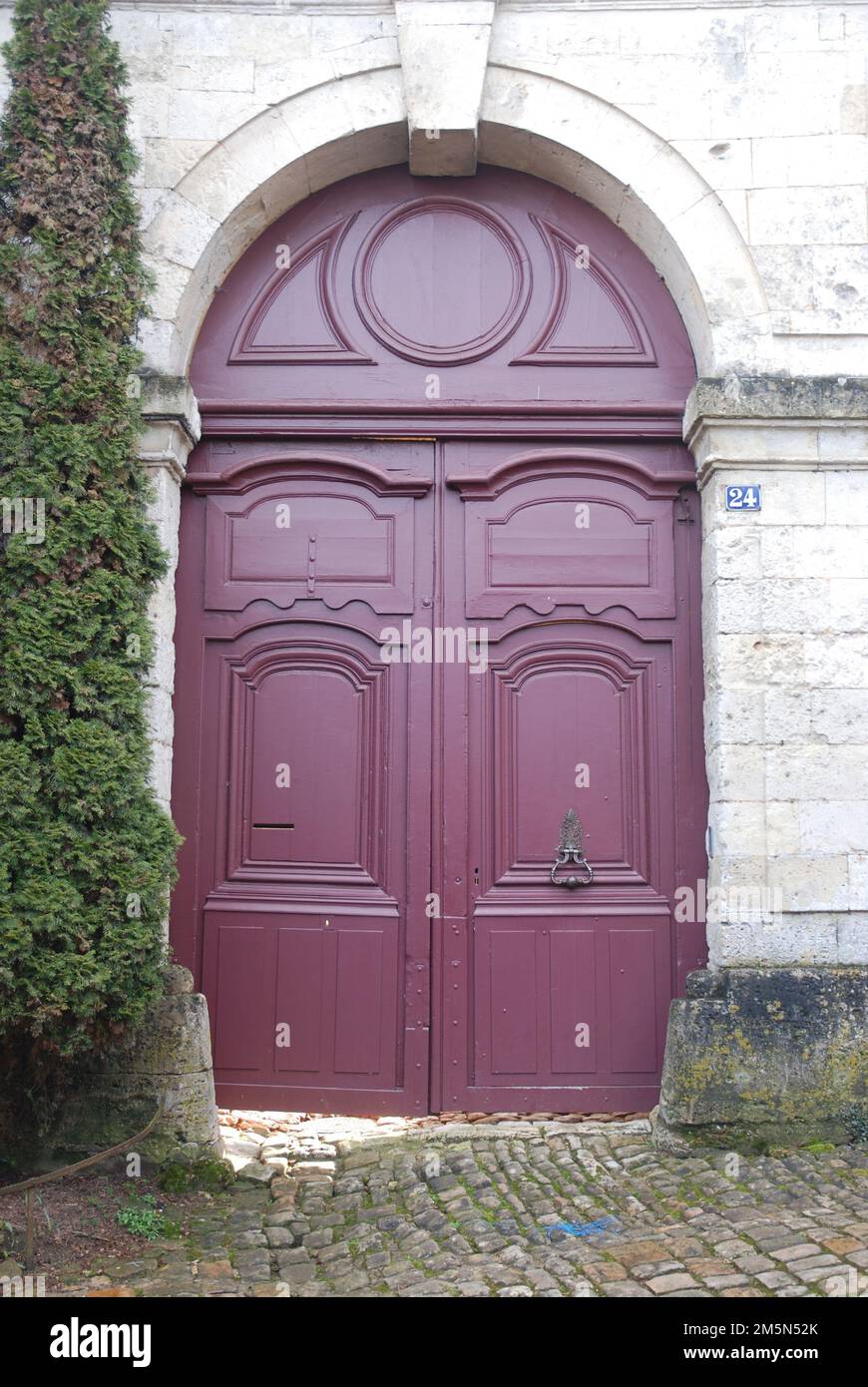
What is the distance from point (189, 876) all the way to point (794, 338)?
11.1ft

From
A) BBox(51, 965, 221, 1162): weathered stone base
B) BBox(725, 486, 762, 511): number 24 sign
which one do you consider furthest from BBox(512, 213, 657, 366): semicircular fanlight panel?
BBox(51, 965, 221, 1162): weathered stone base

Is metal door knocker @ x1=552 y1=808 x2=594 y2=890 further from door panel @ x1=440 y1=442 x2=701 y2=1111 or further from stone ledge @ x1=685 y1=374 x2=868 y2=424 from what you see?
stone ledge @ x1=685 y1=374 x2=868 y2=424

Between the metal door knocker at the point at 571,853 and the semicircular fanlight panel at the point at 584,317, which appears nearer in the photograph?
the metal door knocker at the point at 571,853

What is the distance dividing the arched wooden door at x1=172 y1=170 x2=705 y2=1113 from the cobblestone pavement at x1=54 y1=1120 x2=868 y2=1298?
0.39 m

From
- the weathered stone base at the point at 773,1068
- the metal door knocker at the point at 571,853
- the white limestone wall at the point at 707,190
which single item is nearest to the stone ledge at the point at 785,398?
the white limestone wall at the point at 707,190

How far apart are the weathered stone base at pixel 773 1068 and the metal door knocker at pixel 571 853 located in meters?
0.71

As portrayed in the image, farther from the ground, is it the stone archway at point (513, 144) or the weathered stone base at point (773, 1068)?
the stone archway at point (513, 144)

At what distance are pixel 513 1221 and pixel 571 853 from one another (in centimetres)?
153

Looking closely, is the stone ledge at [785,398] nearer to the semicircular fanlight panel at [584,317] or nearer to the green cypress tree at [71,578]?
the semicircular fanlight panel at [584,317]

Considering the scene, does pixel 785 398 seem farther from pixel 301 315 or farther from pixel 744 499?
pixel 301 315

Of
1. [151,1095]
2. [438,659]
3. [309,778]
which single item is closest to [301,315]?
[438,659]

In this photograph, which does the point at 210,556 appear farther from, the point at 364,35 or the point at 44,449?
the point at 364,35

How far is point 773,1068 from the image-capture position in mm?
4117

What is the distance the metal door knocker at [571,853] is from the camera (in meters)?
4.60
